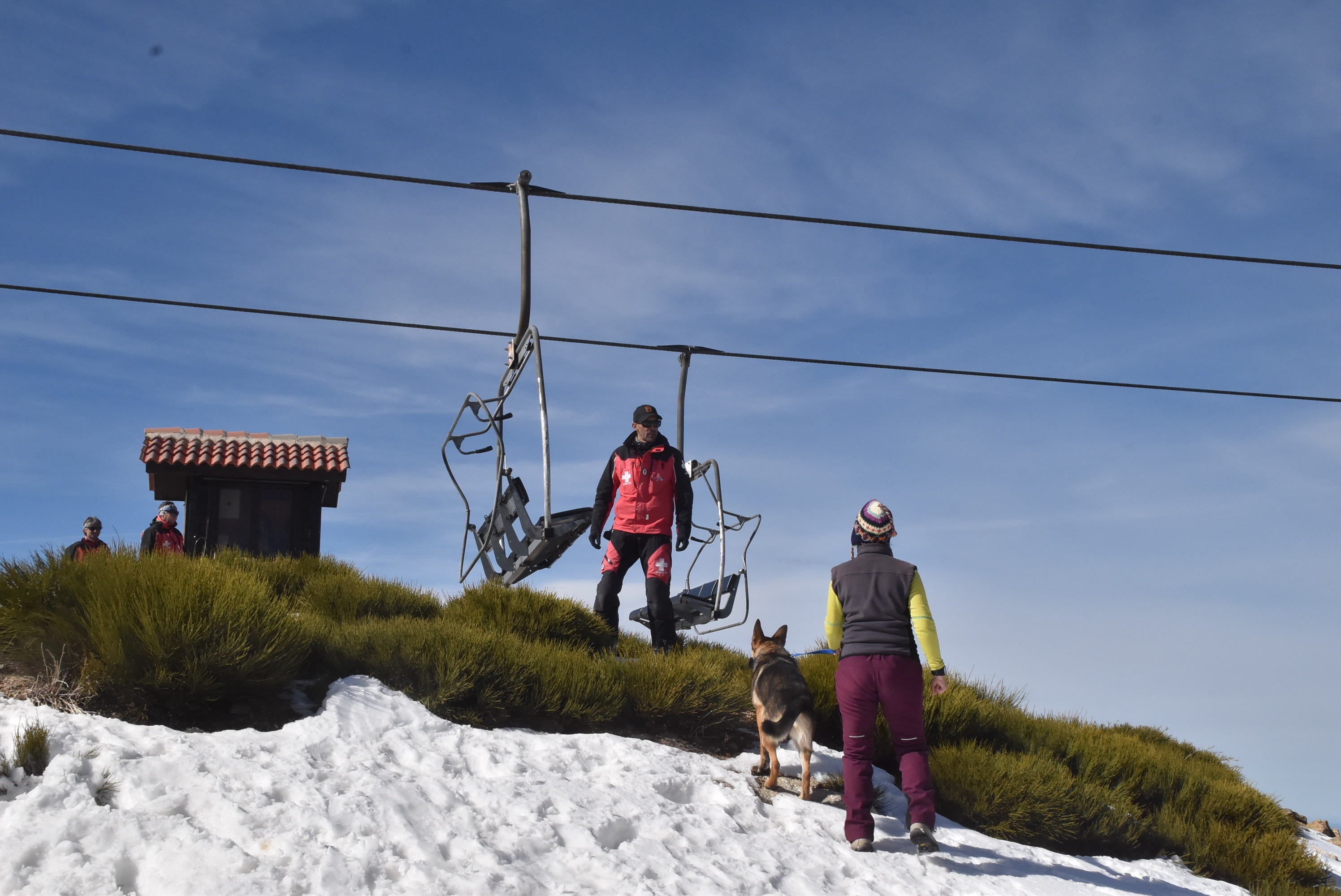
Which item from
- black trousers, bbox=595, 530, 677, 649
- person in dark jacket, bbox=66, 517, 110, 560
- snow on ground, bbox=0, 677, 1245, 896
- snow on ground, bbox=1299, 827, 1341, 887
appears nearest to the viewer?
snow on ground, bbox=0, 677, 1245, 896

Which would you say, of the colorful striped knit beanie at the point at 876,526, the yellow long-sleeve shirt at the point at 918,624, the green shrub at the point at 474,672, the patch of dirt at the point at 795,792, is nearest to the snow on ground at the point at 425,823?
the patch of dirt at the point at 795,792

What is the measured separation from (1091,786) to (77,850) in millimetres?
6762

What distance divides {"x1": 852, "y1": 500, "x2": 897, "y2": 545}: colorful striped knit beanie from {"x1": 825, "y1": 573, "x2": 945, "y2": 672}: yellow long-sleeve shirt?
0.33 m

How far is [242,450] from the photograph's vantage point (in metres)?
19.9

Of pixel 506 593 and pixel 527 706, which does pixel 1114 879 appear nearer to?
pixel 527 706

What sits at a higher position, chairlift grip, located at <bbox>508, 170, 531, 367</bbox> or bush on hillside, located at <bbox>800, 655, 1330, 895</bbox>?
chairlift grip, located at <bbox>508, 170, 531, 367</bbox>

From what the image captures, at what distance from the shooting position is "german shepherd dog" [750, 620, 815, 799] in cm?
698

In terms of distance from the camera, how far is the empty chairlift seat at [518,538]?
9.56 m

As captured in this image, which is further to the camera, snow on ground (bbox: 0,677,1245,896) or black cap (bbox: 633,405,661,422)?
black cap (bbox: 633,405,661,422)

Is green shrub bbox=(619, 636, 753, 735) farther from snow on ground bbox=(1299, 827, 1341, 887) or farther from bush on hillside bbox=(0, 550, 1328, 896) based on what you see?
snow on ground bbox=(1299, 827, 1341, 887)

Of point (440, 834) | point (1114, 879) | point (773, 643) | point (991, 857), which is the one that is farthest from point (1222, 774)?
point (440, 834)

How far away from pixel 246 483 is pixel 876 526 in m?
15.6

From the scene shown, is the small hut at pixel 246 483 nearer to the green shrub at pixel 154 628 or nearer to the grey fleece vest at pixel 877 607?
the green shrub at pixel 154 628

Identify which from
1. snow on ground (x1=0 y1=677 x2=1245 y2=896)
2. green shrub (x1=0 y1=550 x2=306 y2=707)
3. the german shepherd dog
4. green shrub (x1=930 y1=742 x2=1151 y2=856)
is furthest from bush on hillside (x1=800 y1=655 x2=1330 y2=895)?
green shrub (x1=0 y1=550 x2=306 y2=707)
